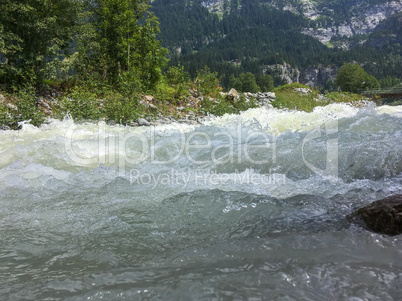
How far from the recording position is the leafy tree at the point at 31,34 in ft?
29.3

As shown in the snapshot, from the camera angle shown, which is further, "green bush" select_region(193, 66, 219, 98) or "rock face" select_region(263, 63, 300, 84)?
"rock face" select_region(263, 63, 300, 84)

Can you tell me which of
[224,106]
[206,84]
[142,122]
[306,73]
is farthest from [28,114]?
[306,73]

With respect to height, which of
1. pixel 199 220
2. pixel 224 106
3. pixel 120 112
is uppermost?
pixel 224 106

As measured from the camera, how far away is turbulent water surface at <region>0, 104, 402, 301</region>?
1.75 meters

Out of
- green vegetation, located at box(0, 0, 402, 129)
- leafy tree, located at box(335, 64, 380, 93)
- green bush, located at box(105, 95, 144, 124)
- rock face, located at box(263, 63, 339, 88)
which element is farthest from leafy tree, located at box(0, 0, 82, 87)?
rock face, located at box(263, 63, 339, 88)

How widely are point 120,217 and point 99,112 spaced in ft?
22.9

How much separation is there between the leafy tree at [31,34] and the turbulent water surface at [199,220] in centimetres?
492

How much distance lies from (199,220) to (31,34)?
1029 centimetres

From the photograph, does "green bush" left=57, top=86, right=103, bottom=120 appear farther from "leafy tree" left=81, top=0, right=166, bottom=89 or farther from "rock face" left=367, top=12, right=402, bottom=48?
"rock face" left=367, top=12, right=402, bottom=48

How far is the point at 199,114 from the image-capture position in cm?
1222

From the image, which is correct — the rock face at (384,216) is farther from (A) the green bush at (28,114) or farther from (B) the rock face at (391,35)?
(B) the rock face at (391,35)

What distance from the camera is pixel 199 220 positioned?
288cm

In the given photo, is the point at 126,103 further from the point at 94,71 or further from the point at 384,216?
the point at 384,216

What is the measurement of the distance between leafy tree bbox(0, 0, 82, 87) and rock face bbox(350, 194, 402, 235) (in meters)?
10.4
